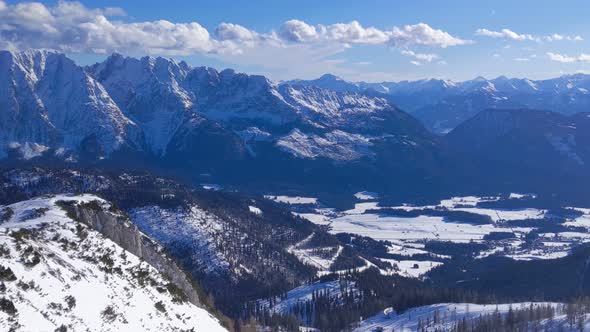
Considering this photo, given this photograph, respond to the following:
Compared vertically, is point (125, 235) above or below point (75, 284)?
below

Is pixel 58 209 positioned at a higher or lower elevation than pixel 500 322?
higher

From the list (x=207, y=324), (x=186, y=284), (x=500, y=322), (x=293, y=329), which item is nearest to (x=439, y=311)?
(x=500, y=322)

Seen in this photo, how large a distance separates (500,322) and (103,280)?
11990 cm

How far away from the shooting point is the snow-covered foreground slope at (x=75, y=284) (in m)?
71.9

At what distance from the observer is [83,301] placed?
260 ft

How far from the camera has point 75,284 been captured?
82625 mm

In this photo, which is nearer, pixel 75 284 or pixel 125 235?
pixel 75 284

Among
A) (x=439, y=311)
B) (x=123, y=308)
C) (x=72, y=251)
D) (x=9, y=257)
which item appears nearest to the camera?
(x=9, y=257)

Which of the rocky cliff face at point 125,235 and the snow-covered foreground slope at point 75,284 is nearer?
the snow-covered foreground slope at point 75,284

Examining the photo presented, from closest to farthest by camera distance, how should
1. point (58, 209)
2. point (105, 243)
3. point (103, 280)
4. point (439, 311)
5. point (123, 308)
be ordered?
point (123, 308) → point (103, 280) → point (105, 243) → point (58, 209) → point (439, 311)

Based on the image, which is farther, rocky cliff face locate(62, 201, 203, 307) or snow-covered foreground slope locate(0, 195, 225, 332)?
rocky cliff face locate(62, 201, 203, 307)

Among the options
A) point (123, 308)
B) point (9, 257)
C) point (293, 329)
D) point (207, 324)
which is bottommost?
point (293, 329)

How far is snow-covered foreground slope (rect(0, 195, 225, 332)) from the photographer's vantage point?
236ft

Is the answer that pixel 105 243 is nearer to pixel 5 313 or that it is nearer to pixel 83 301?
pixel 83 301
